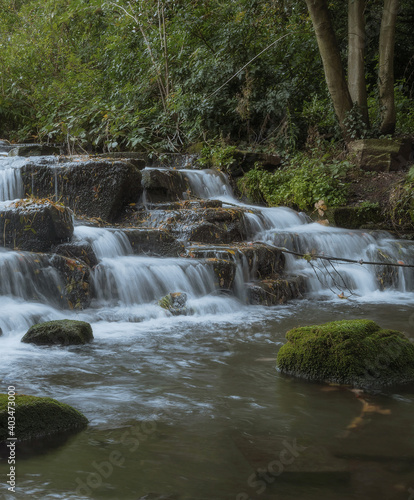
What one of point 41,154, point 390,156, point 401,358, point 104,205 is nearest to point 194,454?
point 401,358

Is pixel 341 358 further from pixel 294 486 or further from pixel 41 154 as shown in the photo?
pixel 41 154

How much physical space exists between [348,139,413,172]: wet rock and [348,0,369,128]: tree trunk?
66 centimetres

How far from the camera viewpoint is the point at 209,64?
49.4ft

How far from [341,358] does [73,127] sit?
13544mm

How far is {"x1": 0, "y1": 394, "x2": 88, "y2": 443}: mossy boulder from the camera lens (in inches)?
124

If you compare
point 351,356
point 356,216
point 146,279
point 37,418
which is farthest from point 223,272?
point 37,418

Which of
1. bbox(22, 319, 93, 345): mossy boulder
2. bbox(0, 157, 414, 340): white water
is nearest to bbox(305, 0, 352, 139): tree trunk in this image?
bbox(0, 157, 414, 340): white water

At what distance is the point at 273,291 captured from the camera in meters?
8.16

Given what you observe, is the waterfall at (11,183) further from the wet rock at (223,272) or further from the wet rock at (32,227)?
the wet rock at (223,272)

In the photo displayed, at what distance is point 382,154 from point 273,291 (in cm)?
609

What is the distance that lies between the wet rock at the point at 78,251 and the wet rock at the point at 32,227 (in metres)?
0.18

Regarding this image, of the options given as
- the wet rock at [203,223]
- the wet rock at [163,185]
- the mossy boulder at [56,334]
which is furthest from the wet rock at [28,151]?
the mossy boulder at [56,334]

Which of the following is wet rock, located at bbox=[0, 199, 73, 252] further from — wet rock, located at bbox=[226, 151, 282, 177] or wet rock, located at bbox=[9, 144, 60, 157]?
wet rock, located at bbox=[226, 151, 282, 177]

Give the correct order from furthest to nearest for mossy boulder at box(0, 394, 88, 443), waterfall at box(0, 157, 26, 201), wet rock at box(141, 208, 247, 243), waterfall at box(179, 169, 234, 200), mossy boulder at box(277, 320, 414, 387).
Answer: waterfall at box(179, 169, 234, 200) < waterfall at box(0, 157, 26, 201) < wet rock at box(141, 208, 247, 243) < mossy boulder at box(277, 320, 414, 387) < mossy boulder at box(0, 394, 88, 443)
